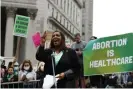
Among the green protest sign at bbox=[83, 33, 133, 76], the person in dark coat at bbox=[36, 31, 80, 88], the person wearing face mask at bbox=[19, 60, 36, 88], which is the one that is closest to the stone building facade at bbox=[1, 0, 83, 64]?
the person wearing face mask at bbox=[19, 60, 36, 88]

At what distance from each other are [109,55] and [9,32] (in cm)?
3422

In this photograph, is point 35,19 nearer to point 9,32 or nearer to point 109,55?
point 9,32

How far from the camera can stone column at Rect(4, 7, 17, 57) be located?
4441cm

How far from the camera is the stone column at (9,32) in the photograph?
4441cm

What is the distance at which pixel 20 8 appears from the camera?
155ft

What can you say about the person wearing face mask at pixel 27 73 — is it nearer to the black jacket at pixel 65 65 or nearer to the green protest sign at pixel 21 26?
the green protest sign at pixel 21 26

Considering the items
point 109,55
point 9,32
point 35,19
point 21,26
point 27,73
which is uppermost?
point 35,19

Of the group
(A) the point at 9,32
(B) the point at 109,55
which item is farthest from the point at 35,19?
(B) the point at 109,55

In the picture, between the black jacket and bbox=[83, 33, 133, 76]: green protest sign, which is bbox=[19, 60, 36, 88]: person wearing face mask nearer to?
bbox=[83, 33, 133, 76]: green protest sign

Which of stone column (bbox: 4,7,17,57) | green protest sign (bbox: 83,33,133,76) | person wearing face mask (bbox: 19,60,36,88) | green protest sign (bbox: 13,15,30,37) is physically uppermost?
stone column (bbox: 4,7,17,57)

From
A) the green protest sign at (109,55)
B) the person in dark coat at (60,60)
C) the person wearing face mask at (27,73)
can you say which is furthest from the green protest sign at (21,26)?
the person in dark coat at (60,60)

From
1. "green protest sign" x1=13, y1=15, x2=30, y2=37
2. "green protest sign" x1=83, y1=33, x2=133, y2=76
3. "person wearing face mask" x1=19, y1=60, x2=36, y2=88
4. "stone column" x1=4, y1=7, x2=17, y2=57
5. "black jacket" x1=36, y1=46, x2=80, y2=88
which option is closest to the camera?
"black jacket" x1=36, y1=46, x2=80, y2=88

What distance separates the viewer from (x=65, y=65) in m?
8.09

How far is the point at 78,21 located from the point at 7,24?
4327 cm
